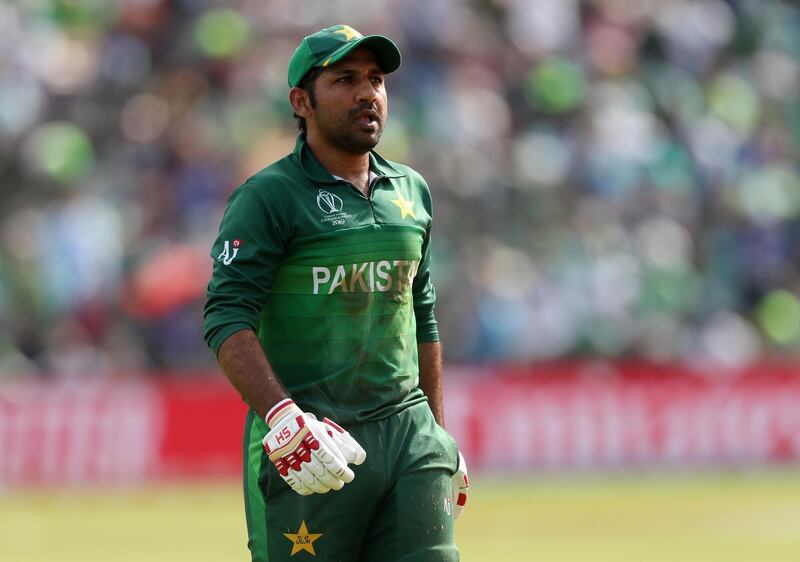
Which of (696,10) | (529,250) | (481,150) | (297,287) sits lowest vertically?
(297,287)

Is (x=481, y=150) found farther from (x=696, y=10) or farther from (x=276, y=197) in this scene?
(x=276, y=197)

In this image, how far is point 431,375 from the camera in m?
6.30

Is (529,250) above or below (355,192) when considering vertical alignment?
above

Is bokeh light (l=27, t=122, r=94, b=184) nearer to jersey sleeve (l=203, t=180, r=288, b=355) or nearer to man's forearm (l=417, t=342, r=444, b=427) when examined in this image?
man's forearm (l=417, t=342, r=444, b=427)

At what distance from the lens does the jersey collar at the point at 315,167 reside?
581cm

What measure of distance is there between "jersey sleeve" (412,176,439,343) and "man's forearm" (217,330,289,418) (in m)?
0.89

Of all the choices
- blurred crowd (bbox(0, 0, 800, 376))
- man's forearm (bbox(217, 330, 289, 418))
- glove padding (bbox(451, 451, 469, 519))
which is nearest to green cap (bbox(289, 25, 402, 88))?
man's forearm (bbox(217, 330, 289, 418))

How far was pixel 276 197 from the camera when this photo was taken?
568cm

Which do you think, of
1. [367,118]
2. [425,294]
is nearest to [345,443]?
[425,294]

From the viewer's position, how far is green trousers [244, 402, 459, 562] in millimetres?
5625

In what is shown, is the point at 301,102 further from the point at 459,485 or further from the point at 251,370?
the point at 459,485

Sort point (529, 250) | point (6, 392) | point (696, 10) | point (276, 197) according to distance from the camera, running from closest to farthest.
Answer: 1. point (276, 197)
2. point (6, 392)
3. point (529, 250)
4. point (696, 10)

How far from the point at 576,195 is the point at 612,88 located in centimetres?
221

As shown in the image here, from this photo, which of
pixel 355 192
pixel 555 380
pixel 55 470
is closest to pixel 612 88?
pixel 555 380
